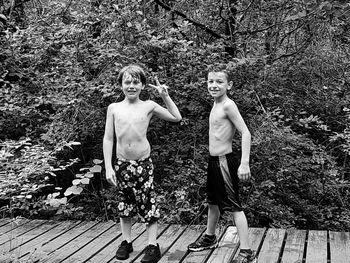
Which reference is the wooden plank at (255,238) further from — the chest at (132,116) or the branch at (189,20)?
the branch at (189,20)

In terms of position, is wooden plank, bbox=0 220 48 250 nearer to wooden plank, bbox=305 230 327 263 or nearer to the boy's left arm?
the boy's left arm

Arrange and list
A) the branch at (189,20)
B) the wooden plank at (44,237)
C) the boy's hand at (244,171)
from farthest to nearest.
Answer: the branch at (189,20)
the wooden plank at (44,237)
the boy's hand at (244,171)

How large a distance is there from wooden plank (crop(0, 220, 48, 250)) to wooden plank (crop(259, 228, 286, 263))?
219 centimetres

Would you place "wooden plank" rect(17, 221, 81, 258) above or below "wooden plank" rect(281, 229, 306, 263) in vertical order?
below

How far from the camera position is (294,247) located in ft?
12.4

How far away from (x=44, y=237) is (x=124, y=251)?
3.49ft

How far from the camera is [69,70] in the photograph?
5176 millimetres

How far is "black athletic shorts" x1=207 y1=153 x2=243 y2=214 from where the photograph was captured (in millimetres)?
3477

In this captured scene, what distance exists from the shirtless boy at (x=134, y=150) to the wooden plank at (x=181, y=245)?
0.36ft

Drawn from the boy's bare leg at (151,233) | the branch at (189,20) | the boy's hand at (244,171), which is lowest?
the boy's bare leg at (151,233)

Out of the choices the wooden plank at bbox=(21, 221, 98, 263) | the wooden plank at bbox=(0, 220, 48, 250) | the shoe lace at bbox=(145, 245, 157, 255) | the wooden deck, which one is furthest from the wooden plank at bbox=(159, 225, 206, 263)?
the wooden plank at bbox=(0, 220, 48, 250)

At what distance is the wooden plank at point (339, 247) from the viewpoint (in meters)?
3.54

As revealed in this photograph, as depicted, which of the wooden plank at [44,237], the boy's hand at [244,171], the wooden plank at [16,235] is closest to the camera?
the boy's hand at [244,171]

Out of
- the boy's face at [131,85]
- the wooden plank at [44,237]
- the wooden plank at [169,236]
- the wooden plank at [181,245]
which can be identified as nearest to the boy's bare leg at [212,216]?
the wooden plank at [181,245]
